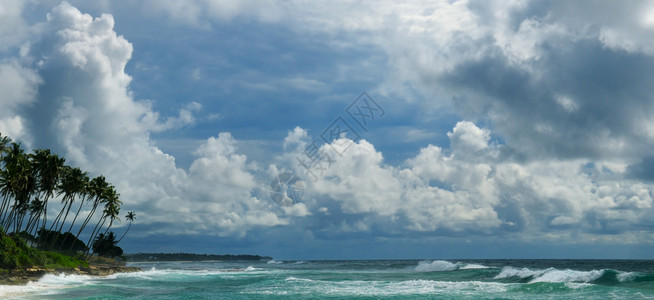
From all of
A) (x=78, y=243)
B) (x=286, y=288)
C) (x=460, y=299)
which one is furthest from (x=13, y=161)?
(x=78, y=243)

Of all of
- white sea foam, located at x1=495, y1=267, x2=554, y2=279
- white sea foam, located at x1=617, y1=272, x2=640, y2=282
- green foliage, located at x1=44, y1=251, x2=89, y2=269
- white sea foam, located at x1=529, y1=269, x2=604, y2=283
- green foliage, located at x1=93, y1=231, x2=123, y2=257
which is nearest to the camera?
white sea foam, located at x1=617, y1=272, x2=640, y2=282

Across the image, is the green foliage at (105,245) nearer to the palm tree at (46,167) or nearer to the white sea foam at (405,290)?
the palm tree at (46,167)

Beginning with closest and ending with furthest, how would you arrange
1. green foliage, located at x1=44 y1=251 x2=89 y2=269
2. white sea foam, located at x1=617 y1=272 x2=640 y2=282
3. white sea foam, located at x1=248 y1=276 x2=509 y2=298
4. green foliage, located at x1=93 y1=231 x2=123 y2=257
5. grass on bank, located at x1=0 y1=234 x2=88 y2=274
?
1. white sea foam, located at x1=248 y1=276 x2=509 y2=298
2. white sea foam, located at x1=617 y1=272 x2=640 y2=282
3. grass on bank, located at x1=0 y1=234 x2=88 y2=274
4. green foliage, located at x1=44 y1=251 x2=89 y2=269
5. green foliage, located at x1=93 y1=231 x2=123 y2=257

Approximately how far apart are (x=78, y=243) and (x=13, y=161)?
67.7 meters

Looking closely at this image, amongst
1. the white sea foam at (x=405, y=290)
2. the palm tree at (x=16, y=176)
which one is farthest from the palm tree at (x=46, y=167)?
the white sea foam at (x=405, y=290)

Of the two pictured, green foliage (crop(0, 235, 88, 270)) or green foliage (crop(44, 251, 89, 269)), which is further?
green foliage (crop(44, 251, 89, 269))

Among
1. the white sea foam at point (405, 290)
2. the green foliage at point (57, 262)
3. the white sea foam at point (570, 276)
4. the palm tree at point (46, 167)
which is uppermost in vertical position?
the palm tree at point (46, 167)

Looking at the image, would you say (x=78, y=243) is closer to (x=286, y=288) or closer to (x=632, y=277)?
(x=286, y=288)

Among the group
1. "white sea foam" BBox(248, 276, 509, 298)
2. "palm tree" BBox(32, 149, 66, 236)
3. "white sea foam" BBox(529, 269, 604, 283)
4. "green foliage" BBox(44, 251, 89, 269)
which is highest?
"palm tree" BBox(32, 149, 66, 236)

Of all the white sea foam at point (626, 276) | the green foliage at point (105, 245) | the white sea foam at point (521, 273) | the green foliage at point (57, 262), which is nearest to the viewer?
the white sea foam at point (626, 276)

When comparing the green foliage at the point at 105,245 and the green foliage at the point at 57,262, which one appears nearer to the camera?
the green foliage at the point at 57,262

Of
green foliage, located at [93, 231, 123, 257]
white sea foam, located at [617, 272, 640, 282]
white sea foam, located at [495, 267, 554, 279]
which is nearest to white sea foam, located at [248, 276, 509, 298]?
white sea foam, located at [617, 272, 640, 282]

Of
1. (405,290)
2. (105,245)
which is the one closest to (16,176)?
(405,290)

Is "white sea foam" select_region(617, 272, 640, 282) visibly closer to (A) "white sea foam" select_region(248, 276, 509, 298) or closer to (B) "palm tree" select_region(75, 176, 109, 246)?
(A) "white sea foam" select_region(248, 276, 509, 298)
